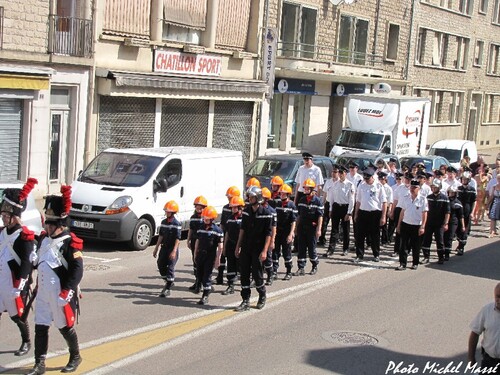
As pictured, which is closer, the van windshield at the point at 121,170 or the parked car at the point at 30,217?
the parked car at the point at 30,217

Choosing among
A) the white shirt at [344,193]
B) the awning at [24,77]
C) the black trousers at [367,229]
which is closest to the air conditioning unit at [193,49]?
the awning at [24,77]

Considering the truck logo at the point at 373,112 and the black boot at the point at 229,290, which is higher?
the truck logo at the point at 373,112

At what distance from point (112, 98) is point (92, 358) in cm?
1563

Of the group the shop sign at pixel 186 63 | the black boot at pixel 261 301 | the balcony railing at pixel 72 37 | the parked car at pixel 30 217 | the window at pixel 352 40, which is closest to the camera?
the black boot at pixel 261 301

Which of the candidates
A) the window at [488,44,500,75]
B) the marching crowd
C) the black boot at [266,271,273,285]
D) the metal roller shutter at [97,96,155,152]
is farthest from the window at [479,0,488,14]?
the black boot at [266,271,273,285]

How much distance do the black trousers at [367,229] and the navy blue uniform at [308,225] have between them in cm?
186

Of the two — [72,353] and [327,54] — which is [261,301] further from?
[327,54]

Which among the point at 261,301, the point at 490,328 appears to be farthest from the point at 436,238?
the point at 490,328

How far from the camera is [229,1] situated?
29094 mm

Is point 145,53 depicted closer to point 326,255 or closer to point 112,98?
point 112,98

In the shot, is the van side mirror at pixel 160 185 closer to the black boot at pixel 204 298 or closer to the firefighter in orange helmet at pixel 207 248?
the firefighter in orange helmet at pixel 207 248

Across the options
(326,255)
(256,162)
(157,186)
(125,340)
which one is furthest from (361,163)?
(125,340)

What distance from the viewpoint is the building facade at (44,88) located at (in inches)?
789

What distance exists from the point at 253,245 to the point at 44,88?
11.0 meters
